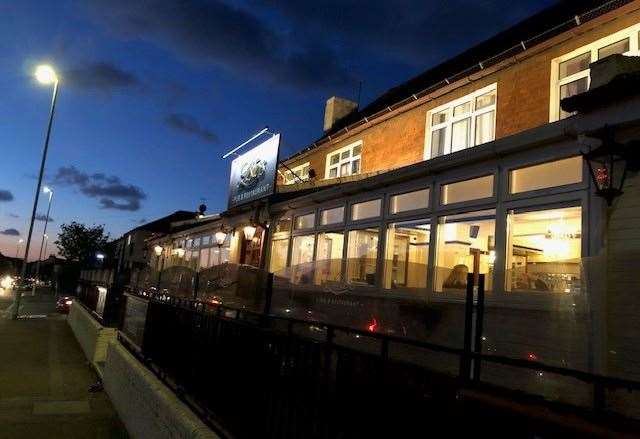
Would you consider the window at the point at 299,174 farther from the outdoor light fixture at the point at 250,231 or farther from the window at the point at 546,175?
the window at the point at 546,175

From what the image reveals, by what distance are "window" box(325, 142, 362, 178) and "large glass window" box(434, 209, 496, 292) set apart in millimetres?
5961

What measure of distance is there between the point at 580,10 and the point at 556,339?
739 cm

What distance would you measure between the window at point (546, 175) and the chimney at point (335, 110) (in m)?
12.3

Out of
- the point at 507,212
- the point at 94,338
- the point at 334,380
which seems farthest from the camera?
the point at 94,338

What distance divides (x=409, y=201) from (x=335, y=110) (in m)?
10.6

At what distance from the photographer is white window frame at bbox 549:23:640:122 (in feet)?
25.0

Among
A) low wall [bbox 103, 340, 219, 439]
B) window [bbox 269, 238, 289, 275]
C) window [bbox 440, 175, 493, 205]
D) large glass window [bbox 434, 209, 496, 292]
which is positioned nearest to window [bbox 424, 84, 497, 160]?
window [bbox 440, 175, 493, 205]

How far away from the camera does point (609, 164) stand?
553 centimetres

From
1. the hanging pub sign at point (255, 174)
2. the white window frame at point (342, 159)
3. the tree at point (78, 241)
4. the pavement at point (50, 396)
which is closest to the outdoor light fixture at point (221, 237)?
the hanging pub sign at point (255, 174)

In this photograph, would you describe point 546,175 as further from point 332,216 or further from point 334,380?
point 332,216

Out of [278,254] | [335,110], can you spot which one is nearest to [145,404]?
[278,254]

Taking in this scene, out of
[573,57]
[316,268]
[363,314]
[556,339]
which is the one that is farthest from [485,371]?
[573,57]

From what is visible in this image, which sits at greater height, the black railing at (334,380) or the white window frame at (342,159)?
the white window frame at (342,159)

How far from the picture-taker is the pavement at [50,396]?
22.2 ft
